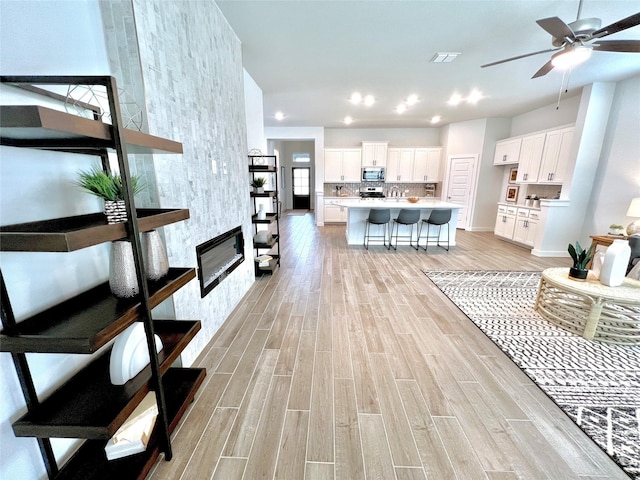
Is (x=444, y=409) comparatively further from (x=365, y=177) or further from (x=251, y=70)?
(x=365, y=177)

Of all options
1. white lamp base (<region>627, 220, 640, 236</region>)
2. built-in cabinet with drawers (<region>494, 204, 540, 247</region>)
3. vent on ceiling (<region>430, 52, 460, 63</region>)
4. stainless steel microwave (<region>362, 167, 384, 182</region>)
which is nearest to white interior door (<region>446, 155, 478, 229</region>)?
built-in cabinet with drawers (<region>494, 204, 540, 247</region>)

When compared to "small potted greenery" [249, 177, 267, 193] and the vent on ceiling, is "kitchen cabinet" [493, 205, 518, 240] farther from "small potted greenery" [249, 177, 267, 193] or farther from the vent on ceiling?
"small potted greenery" [249, 177, 267, 193]

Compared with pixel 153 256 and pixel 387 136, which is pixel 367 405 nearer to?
pixel 153 256

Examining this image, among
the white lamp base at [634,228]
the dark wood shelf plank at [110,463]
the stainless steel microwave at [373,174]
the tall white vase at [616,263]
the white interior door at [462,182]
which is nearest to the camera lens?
the dark wood shelf plank at [110,463]

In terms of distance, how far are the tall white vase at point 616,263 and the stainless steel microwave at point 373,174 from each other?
624 centimetres

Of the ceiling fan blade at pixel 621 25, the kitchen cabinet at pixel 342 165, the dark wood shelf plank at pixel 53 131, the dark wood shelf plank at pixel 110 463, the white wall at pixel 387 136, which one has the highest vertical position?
the white wall at pixel 387 136

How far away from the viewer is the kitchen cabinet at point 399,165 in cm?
805

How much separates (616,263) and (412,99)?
166 inches

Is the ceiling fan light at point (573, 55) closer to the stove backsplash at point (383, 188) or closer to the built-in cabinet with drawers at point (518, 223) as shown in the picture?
the built-in cabinet with drawers at point (518, 223)

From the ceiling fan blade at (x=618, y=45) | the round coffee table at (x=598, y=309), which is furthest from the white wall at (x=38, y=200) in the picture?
the ceiling fan blade at (x=618, y=45)

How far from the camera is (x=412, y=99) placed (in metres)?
5.13

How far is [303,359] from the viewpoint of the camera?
7.00ft

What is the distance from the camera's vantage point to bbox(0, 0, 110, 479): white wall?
3.10 ft

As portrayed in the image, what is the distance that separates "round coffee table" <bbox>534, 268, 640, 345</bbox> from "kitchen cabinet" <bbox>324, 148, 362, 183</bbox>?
628cm
